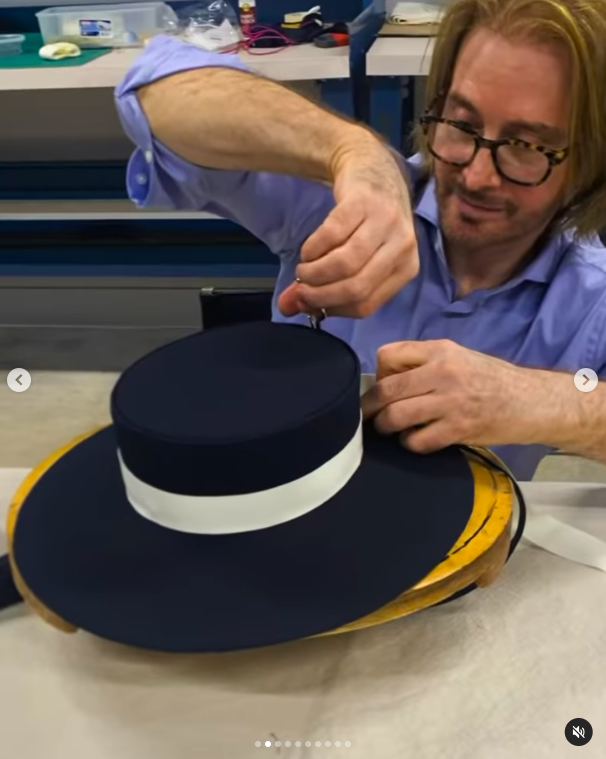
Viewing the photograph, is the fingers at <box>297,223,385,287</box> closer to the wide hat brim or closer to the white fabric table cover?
the wide hat brim

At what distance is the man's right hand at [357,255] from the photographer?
0.64 m

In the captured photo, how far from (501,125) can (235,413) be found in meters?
Answer: 0.46

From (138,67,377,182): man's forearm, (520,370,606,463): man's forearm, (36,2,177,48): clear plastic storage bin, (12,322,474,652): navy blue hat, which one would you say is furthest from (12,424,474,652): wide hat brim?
(36,2,177,48): clear plastic storage bin

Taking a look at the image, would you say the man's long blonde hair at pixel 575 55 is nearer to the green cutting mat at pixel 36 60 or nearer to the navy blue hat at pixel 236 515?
the navy blue hat at pixel 236 515

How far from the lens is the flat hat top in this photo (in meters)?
0.55

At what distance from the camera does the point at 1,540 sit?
75 centimetres

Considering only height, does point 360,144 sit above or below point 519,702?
above

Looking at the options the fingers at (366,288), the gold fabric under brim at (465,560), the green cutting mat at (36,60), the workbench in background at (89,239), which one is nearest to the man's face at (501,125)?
the fingers at (366,288)

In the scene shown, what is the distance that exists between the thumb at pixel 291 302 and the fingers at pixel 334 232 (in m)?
0.03

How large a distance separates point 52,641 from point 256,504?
23 cm

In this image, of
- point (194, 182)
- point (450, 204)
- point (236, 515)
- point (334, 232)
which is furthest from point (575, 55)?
point (236, 515)

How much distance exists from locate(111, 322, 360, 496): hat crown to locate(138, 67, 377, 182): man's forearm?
26 centimetres

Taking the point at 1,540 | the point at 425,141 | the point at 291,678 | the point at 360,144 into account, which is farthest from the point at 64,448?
the point at 425,141

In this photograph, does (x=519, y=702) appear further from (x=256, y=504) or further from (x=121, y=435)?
(x=121, y=435)
